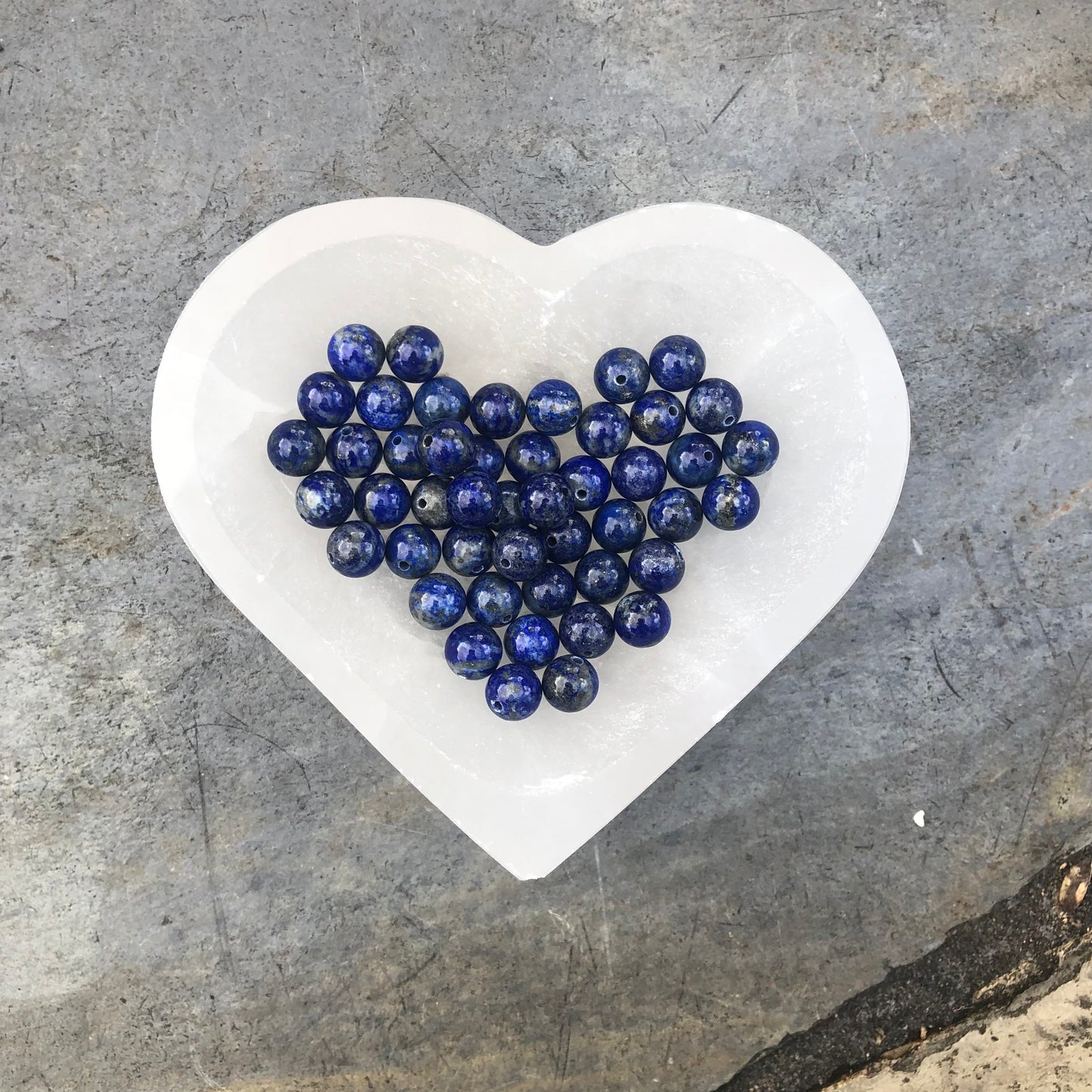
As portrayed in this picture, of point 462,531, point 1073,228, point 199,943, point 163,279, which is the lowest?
point 199,943

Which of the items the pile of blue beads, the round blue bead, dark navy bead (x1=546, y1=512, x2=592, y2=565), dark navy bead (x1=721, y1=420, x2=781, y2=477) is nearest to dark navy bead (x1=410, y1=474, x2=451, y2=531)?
the pile of blue beads

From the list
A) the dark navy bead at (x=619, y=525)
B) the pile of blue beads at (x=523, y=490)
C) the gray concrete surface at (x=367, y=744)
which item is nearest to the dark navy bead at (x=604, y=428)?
the pile of blue beads at (x=523, y=490)

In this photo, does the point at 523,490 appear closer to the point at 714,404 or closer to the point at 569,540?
the point at 569,540

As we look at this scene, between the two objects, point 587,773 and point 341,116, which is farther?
point 341,116

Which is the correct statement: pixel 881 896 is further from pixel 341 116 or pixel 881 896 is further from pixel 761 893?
pixel 341 116

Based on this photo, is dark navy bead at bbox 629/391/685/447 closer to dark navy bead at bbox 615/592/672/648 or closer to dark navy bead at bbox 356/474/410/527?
dark navy bead at bbox 615/592/672/648

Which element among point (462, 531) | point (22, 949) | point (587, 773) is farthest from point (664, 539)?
point (22, 949)
